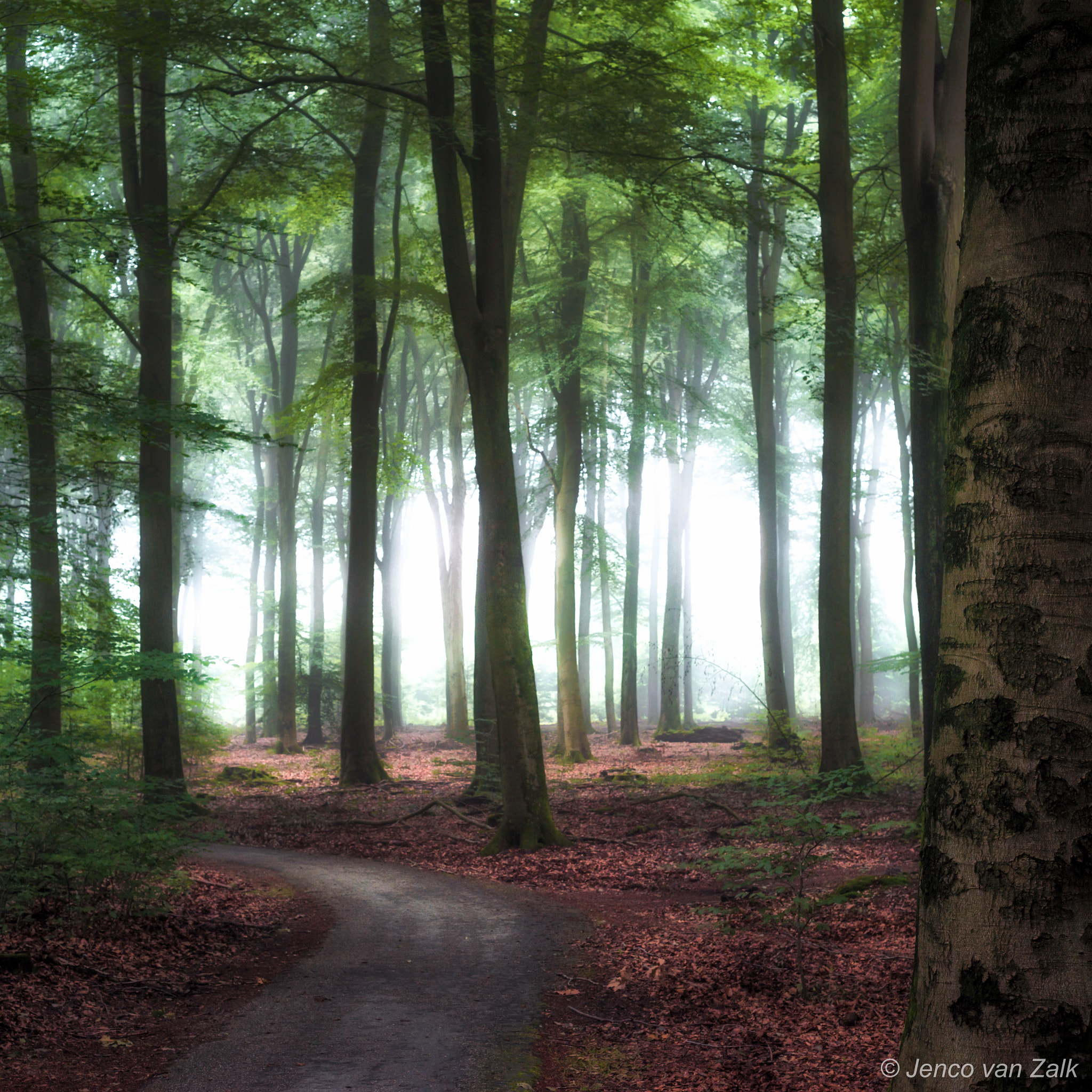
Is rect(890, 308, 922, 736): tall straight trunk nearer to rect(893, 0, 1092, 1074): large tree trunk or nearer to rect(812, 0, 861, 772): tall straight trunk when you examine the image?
rect(812, 0, 861, 772): tall straight trunk

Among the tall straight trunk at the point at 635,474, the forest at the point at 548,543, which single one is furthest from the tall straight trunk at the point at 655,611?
the tall straight trunk at the point at 635,474

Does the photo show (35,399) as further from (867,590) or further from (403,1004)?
(867,590)

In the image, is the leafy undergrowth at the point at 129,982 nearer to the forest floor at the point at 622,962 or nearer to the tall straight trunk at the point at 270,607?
the forest floor at the point at 622,962

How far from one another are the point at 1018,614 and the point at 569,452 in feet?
51.9

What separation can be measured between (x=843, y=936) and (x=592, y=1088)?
2638 millimetres

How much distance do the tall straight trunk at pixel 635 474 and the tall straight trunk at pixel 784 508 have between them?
6591 millimetres

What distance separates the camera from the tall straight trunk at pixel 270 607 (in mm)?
25219

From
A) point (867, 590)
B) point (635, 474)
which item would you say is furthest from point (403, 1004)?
point (867, 590)

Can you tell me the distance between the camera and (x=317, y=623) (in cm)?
2550

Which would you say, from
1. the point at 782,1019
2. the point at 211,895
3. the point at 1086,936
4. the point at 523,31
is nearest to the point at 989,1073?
the point at 1086,936

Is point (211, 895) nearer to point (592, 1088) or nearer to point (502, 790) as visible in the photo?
point (502, 790)

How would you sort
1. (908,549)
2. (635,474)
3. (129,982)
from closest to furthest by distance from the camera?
(129,982) < (635,474) < (908,549)

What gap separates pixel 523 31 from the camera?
11.5 metres

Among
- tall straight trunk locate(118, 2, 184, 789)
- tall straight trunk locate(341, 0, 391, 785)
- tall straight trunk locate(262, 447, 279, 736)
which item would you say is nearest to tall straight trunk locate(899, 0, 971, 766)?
tall straight trunk locate(341, 0, 391, 785)
